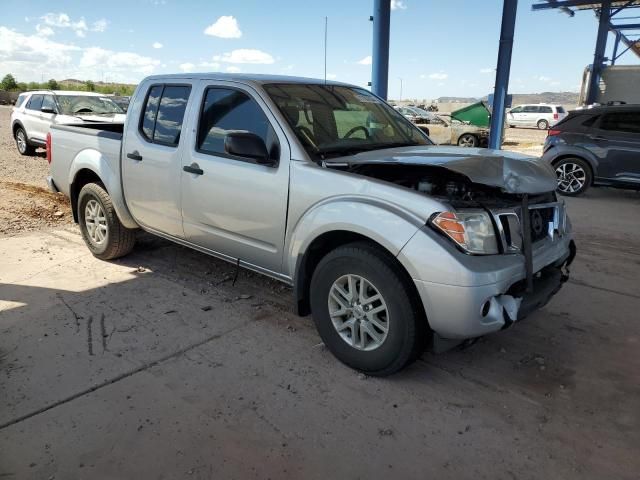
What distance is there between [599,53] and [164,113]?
21.9 meters

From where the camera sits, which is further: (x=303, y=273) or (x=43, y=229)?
(x=43, y=229)

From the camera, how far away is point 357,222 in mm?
2984

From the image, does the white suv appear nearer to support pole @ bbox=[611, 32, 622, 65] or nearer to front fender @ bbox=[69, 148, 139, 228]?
support pole @ bbox=[611, 32, 622, 65]

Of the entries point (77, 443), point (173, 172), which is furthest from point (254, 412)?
point (173, 172)

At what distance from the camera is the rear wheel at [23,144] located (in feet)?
43.6

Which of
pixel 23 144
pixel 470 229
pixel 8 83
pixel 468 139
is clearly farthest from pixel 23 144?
pixel 8 83

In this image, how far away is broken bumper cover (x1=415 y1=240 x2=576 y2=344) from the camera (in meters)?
2.66

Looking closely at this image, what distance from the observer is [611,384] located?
10.4 ft

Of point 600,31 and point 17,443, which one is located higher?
point 600,31

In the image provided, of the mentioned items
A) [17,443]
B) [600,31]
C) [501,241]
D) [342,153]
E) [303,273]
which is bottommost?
[17,443]

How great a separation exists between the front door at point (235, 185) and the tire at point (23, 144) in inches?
453

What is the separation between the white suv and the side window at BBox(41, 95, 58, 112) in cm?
2767

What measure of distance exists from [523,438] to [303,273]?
164 centimetres

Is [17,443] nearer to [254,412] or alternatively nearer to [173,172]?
[254,412]
